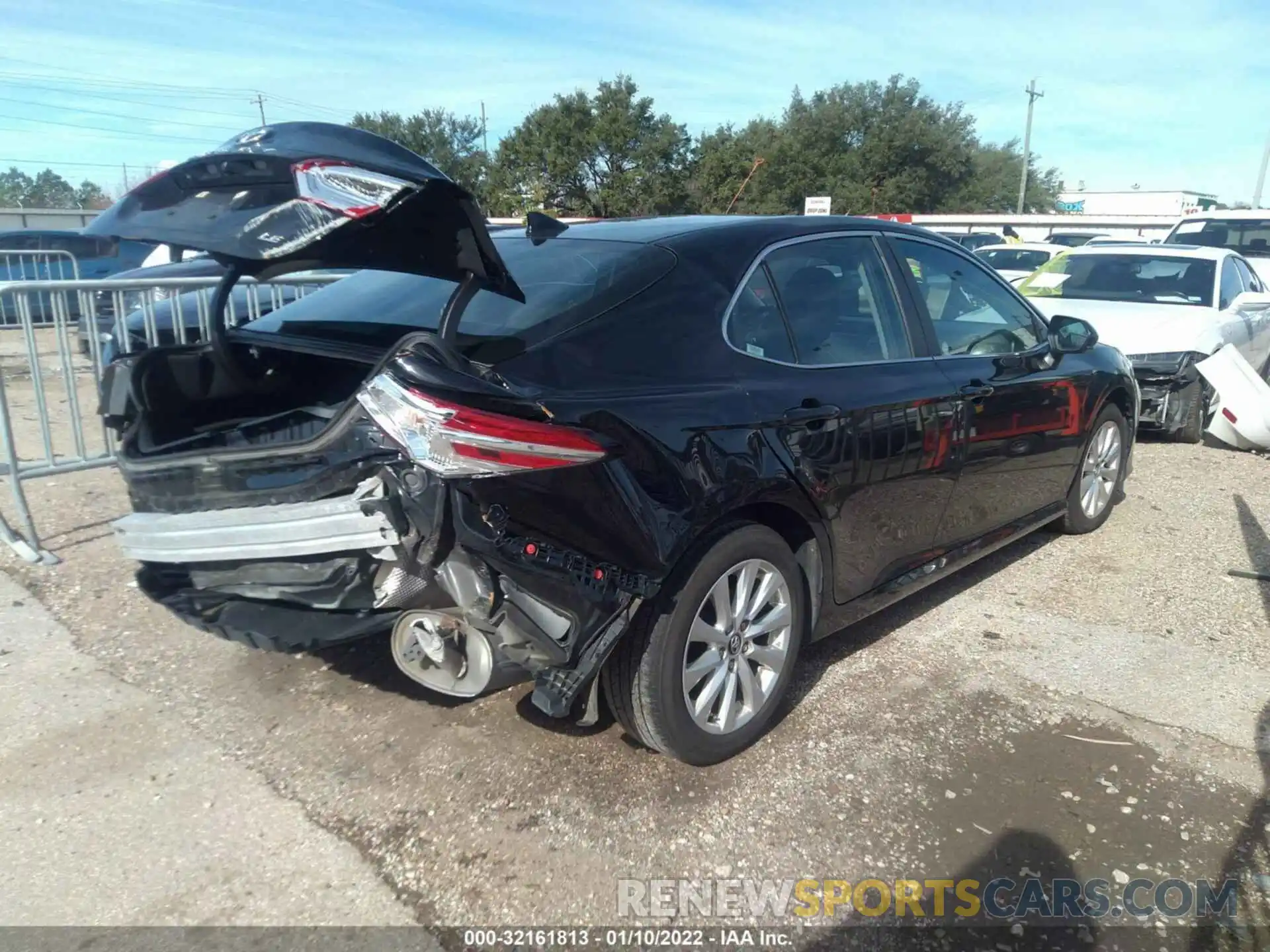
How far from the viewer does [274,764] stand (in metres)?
3.10

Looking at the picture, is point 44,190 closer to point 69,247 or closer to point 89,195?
point 89,195

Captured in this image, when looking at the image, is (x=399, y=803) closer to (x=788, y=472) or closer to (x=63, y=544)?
(x=788, y=472)

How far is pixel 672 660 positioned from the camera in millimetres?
2820

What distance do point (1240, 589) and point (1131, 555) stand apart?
58cm

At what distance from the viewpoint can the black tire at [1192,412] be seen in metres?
7.86

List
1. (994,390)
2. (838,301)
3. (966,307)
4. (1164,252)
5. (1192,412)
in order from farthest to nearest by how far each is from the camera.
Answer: (1164,252) → (1192,412) → (966,307) → (994,390) → (838,301)

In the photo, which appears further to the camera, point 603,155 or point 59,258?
point 603,155

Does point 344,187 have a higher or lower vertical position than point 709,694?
higher

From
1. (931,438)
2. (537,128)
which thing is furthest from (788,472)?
(537,128)

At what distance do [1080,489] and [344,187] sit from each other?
4.37 meters

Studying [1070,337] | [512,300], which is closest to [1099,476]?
[1070,337]

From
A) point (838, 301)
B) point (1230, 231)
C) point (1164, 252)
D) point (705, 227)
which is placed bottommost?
point (838, 301)

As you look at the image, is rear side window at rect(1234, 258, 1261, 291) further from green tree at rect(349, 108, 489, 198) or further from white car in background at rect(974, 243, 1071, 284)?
green tree at rect(349, 108, 489, 198)

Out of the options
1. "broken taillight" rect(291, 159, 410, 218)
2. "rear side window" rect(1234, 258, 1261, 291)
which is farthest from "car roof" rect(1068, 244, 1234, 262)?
"broken taillight" rect(291, 159, 410, 218)
